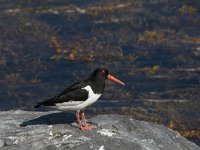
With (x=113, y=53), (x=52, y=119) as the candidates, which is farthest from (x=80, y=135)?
(x=113, y=53)

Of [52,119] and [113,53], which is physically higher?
[52,119]

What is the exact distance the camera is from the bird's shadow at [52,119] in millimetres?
15609

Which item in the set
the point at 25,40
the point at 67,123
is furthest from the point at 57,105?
the point at 25,40

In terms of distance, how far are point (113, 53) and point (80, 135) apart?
15701 mm

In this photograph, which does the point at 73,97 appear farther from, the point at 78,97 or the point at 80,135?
the point at 80,135

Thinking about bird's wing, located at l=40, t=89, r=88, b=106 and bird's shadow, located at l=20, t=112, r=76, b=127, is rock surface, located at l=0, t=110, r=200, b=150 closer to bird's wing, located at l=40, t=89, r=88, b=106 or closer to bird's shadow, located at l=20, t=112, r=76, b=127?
bird's shadow, located at l=20, t=112, r=76, b=127

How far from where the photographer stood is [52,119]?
1599cm

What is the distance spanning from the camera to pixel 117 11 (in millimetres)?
36188

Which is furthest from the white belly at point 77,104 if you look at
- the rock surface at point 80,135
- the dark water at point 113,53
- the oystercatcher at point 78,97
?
the dark water at point 113,53

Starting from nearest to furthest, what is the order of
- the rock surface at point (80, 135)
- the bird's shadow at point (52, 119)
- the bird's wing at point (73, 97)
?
the rock surface at point (80, 135) → the bird's wing at point (73, 97) → the bird's shadow at point (52, 119)

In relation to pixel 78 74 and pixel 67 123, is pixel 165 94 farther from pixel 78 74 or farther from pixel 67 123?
pixel 67 123

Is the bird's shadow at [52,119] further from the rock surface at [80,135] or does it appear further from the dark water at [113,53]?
the dark water at [113,53]

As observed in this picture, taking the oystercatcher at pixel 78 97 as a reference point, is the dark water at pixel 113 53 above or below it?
below

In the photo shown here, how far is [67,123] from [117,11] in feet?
69.6
